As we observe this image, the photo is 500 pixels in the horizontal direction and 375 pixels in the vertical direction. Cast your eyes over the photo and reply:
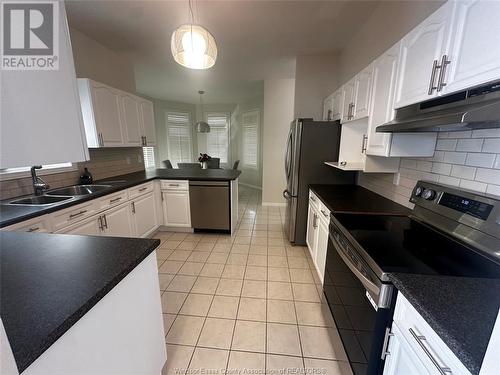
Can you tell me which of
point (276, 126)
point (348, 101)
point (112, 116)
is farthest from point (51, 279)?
point (276, 126)

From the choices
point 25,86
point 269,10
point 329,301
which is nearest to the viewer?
point 25,86

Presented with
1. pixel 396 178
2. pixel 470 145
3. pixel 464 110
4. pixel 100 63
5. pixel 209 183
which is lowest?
pixel 209 183

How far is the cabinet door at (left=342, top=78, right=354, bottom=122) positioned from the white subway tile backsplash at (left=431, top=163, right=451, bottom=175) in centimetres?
98

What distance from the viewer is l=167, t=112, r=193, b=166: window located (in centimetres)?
683

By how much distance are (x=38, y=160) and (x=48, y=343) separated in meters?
0.49

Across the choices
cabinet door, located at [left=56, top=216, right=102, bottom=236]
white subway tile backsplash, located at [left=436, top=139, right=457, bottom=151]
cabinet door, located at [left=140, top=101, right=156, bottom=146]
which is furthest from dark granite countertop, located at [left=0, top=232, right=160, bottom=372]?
cabinet door, located at [left=140, top=101, right=156, bottom=146]

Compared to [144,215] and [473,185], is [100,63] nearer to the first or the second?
[144,215]

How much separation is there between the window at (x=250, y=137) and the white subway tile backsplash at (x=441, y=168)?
4.89 metres

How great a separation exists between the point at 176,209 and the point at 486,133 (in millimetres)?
3274

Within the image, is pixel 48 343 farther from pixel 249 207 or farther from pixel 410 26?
pixel 249 207

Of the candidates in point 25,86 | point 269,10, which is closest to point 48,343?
point 25,86

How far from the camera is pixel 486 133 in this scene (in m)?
1.12

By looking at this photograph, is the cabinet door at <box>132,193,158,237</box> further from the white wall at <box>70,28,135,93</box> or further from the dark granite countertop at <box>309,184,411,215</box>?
the dark granite countertop at <box>309,184,411,215</box>

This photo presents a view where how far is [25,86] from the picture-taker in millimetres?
458
